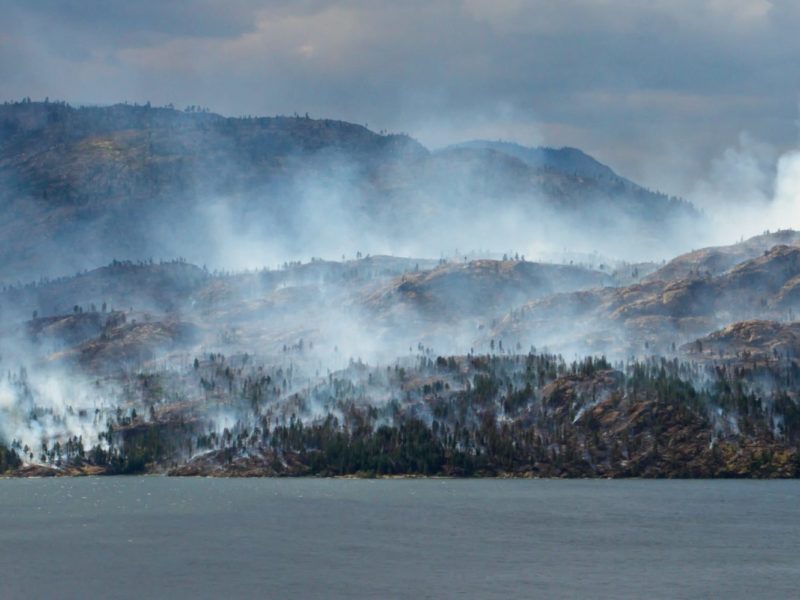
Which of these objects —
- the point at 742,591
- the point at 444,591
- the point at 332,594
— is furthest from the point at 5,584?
the point at 742,591

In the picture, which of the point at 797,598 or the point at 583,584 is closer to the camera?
the point at 797,598

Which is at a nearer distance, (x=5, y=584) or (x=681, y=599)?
(x=681, y=599)

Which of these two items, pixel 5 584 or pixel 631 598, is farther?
pixel 5 584

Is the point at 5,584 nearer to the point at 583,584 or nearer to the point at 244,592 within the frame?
the point at 244,592

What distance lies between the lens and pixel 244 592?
188 meters

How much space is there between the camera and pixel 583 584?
19662cm

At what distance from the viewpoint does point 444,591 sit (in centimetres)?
18775

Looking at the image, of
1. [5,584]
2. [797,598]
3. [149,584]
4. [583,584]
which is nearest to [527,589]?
[583,584]

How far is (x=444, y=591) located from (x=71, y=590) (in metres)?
58.6

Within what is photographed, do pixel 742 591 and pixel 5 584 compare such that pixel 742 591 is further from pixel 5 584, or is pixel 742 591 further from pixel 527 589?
pixel 5 584

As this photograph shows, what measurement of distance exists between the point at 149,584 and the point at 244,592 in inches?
760

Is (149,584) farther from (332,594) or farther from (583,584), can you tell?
(583,584)

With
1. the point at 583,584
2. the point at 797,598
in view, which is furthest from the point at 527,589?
the point at 797,598

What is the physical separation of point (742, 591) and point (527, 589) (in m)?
34.0
